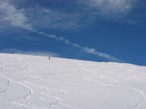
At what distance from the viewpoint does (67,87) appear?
17719 mm

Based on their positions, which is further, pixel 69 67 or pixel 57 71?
pixel 69 67

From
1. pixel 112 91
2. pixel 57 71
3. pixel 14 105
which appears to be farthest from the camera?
pixel 57 71

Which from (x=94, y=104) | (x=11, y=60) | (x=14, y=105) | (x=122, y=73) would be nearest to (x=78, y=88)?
(x=94, y=104)

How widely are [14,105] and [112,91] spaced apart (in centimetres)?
613

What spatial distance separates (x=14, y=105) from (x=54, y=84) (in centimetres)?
544

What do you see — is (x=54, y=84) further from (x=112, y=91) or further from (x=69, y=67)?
(x=69, y=67)

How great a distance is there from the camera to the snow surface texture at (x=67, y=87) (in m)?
14.2

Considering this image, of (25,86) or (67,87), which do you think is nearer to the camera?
(25,86)

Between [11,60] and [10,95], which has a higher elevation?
[11,60]

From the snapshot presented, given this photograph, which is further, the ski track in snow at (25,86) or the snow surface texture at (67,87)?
the snow surface texture at (67,87)

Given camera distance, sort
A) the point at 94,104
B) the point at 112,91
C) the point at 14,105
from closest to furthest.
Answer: the point at 14,105
the point at 94,104
the point at 112,91

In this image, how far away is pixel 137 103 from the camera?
48.8ft

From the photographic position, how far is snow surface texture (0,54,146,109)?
14211 millimetres

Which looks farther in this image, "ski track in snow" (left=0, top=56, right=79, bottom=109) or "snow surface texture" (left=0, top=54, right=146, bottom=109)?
"snow surface texture" (left=0, top=54, right=146, bottom=109)
